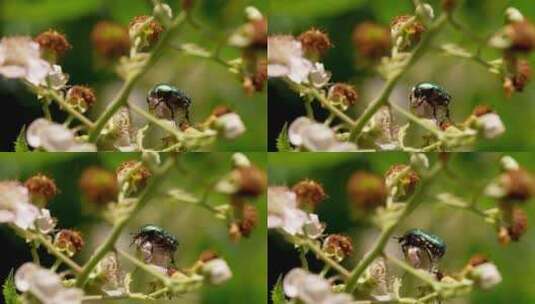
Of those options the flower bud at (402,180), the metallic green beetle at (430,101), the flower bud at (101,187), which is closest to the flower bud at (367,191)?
the flower bud at (402,180)

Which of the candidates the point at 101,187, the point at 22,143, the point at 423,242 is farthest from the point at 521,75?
the point at 22,143

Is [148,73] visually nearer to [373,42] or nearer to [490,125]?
[373,42]

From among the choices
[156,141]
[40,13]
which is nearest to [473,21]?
[156,141]

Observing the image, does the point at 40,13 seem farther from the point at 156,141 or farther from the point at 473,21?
the point at 473,21

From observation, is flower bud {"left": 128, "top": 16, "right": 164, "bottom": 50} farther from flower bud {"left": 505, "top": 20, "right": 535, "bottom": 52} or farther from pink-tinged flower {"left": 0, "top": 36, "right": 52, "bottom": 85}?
flower bud {"left": 505, "top": 20, "right": 535, "bottom": 52}

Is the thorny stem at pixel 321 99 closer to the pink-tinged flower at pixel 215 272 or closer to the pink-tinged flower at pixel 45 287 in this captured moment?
the pink-tinged flower at pixel 215 272
